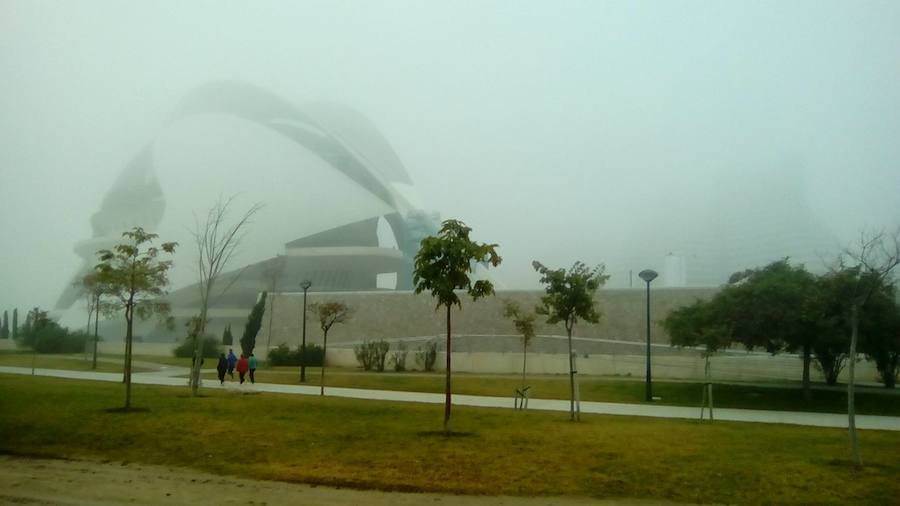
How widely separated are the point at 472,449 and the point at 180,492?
13.6 feet

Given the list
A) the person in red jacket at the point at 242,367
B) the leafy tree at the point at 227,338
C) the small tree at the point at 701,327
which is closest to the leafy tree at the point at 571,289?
the small tree at the point at 701,327

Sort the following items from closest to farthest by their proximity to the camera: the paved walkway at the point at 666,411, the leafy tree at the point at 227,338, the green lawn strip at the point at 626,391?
the paved walkway at the point at 666,411 < the green lawn strip at the point at 626,391 < the leafy tree at the point at 227,338

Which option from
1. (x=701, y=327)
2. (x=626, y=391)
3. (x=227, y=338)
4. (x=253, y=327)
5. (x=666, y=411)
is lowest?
(x=626, y=391)

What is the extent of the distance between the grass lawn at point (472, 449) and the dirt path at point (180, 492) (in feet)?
1.16

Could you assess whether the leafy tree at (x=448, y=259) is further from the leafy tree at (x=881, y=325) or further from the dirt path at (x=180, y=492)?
the leafy tree at (x=881, y=325)

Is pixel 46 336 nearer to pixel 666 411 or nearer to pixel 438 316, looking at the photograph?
pixel 438 316

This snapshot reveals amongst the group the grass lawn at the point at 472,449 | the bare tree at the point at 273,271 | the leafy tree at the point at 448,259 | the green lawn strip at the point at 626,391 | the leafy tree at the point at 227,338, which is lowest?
the green lawn strip at the point at 626,391

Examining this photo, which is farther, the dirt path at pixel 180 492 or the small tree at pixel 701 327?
the small tree at pixel 701 327

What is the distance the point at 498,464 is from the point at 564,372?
23.6 m

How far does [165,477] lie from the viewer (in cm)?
924

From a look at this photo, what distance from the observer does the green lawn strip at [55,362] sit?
83.2ft

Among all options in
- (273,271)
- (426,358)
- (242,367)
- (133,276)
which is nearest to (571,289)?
(133,276)

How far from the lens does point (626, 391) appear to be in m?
24.8

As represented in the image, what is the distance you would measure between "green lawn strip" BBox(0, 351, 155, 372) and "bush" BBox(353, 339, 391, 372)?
375 inches
